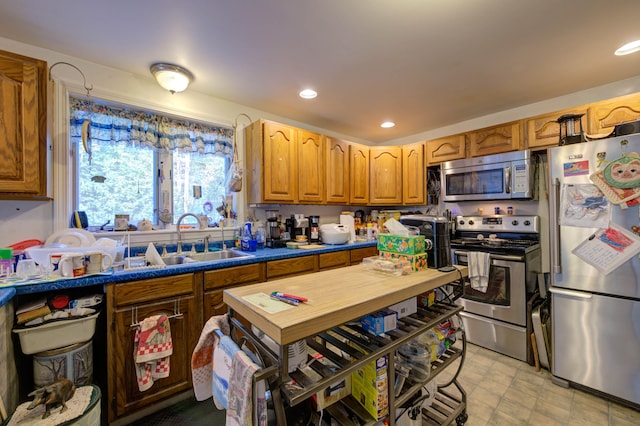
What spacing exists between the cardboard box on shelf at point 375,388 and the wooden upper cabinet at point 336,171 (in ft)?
7.02

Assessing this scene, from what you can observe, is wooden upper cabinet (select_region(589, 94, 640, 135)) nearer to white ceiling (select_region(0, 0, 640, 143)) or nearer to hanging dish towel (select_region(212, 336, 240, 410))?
white ceiling (select_region(0, 0, 640, 143))

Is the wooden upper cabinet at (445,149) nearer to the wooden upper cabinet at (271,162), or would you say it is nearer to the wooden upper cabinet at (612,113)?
the wooden upper cabinet at (612,113)

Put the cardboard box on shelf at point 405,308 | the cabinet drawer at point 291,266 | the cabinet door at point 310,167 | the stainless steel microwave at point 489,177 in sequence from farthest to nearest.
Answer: the cabinet door at point 310,167 → the stainless steel microwave at point 489,177 → the cabinet drawer at point 291,266 → the cardboard box on shelf at point 405,308

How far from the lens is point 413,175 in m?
Result: 3.40

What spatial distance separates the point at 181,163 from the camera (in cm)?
242

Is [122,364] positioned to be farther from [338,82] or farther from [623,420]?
[623,420]

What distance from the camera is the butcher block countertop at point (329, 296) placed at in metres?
0.77

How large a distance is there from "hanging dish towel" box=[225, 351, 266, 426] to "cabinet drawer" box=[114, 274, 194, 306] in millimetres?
1068

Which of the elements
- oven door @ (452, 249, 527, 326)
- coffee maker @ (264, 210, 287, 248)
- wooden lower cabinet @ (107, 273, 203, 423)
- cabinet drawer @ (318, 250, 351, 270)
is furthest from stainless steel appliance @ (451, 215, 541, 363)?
wooden lower cabinet @ (107, 273, 203, 423)

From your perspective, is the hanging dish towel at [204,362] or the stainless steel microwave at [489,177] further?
the stainless steel microwave at [489,177]

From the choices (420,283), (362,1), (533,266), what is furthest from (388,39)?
(533,266)

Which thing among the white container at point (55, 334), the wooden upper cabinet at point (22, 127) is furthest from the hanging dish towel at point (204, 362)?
the wooden upper cabinet at point (22, 127)

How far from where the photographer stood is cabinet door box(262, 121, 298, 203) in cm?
255

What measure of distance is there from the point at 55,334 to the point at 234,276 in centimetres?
95
